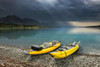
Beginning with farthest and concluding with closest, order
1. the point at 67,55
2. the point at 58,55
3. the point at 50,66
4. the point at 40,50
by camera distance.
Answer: the point at 40,50 < the point at 67,55 < the point at 58,55 < the point at 50,66

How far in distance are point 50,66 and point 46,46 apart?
536cm

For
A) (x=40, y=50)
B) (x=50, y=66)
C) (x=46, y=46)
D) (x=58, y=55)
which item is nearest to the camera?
(x=50, y=66)

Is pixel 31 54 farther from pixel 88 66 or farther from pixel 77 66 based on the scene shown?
pixel 88 66

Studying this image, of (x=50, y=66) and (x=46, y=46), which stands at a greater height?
(x=46, y=46)

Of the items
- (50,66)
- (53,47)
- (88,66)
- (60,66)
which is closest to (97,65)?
(88,66)

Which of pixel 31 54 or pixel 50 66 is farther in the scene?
pixel 31 54

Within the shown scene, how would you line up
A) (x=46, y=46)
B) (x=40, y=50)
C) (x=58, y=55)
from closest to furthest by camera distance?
1. (x=58, y=55)
2. (x=40, y=50)
3. (x=46, y=46)

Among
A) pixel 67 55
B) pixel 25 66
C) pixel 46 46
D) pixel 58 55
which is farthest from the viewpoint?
pixel 46 46

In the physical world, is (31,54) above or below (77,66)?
above

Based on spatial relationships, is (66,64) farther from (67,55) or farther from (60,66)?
(67,55)

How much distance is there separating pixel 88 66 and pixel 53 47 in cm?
734

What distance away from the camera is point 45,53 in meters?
13.9

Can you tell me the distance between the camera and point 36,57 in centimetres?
1295

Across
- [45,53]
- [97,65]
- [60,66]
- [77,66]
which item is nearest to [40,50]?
[45,53]
